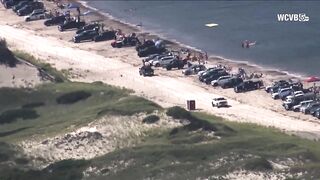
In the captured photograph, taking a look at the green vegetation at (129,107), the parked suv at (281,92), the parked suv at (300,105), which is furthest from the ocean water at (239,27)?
the green vegetation at (129,107)

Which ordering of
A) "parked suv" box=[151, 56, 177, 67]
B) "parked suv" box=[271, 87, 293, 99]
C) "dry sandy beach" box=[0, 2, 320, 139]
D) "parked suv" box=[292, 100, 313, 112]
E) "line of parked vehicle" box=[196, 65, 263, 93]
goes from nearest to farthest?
1. "dry sandy beach" box=[0, 2, 320, 139]
2. "parked suv" box=[292, 100, 313, 112]
3. "parked suv" box=[271, 87, 293, 99]
4. "line of parked vehicle" box=[196, 65, 263, 93]
5. "parked suv" box=[151, 56, 177, 67]

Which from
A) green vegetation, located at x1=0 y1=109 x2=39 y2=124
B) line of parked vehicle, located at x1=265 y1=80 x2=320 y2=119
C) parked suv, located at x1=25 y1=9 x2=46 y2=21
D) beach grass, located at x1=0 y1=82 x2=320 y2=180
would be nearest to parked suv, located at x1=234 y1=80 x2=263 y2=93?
line of parked vehicle, located at x1=265 y1=80 x2=320 y2=119

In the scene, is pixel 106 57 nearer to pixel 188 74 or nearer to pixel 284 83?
pixel 188 74

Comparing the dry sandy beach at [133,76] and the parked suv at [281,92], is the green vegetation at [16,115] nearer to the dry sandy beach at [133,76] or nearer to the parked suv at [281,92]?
the dry sandy beach at [133,76]

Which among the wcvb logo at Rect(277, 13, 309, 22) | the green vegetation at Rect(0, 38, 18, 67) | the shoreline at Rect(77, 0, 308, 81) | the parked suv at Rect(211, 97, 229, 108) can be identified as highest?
the green vegetation at Rect(0, 38, 18, 67)

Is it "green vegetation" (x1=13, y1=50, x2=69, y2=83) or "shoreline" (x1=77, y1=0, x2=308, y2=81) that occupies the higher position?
"green vegetation" (x1=13, y1=50, x2=69, y2=83)

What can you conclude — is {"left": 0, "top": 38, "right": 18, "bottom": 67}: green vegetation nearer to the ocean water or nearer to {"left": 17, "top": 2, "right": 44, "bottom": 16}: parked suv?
the ocean water

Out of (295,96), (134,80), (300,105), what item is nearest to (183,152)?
(300,105)
